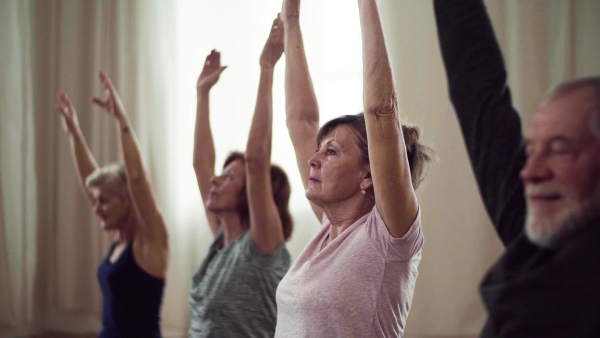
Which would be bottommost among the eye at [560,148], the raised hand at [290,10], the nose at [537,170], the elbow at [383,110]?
the nose at [537,170]

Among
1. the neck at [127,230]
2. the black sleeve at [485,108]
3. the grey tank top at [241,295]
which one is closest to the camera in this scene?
the black sleeve at [485,108]

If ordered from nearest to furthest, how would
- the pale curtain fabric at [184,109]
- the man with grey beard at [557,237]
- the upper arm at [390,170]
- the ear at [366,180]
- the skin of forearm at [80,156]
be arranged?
the man with grey beard at [557,237] < the upper arm at [390,170] < the ear at [366,180] < the skin of forearm at [80,156] < the pale curtain fabric at [184,109]

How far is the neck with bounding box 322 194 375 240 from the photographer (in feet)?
3.98

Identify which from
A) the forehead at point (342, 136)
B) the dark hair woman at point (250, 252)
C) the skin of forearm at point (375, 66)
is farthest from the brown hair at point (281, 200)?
the skin of forearm at point (375, 66)

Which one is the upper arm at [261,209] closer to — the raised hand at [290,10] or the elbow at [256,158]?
the elbow at [256,158]

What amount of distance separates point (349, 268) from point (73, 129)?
170 centimetres

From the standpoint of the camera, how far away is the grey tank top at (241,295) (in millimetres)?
1629

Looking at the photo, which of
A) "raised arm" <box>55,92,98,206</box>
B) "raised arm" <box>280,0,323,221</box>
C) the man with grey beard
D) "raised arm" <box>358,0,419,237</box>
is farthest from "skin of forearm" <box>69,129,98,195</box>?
the man with grey beard

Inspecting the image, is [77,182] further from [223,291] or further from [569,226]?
[569,226]

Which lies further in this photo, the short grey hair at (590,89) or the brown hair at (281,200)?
the brown hair at (281,200)

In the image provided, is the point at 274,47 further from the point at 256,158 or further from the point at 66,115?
the point at 66,115

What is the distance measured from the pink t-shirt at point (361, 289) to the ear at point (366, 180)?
0.09 metres

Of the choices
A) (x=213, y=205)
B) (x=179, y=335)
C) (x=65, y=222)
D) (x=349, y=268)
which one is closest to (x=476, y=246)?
(x=213, y=205)

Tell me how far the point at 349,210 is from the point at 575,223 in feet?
1.97
